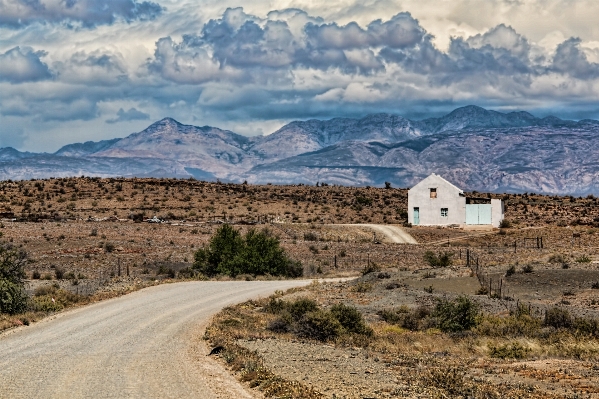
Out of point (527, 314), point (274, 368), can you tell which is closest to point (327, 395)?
point (274, 368)

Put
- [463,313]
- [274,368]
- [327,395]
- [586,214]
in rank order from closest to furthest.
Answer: [327,395], [274,368], [463,313], [586,214]

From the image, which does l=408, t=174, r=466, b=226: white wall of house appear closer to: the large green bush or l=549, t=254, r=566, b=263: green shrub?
l=549, t=254, r=566, b=263: green shrub

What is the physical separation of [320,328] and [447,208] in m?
58.7

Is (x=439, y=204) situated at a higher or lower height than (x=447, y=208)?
higher

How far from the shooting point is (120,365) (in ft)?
62.3

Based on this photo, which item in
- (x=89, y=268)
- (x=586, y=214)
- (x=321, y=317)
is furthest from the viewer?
(x=586, y=214)

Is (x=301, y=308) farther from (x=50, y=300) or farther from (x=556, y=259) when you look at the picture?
(x=556, y=259)

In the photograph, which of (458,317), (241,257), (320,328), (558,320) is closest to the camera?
(320,328)

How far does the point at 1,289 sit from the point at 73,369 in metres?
11.3

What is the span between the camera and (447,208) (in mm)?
82500

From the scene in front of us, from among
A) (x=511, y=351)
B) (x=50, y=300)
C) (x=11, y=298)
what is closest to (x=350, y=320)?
(x=511, y=351)

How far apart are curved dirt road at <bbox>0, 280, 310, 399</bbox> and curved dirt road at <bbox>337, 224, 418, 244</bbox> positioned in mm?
42932

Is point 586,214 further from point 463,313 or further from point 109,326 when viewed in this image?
point 109,326

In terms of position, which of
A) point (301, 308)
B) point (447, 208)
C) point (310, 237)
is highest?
point (447, 208)
